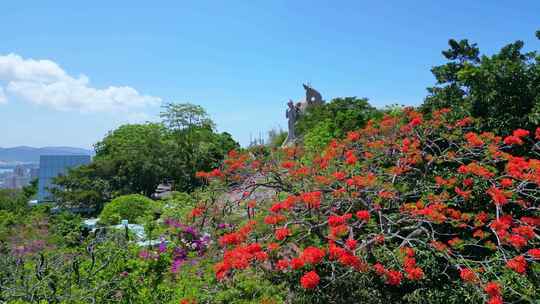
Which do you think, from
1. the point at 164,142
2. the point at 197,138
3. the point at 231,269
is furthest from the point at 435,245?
the point at 197,138

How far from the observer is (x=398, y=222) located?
387cm

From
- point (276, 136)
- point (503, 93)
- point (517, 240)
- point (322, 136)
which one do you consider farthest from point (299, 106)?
point (517, 240)

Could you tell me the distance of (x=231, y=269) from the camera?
3320 mm

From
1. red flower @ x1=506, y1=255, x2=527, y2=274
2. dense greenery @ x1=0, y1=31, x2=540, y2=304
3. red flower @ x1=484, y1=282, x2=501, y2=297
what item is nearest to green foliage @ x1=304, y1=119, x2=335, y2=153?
dense greenery @ x1=0, y1=31, x2=540, y2=304

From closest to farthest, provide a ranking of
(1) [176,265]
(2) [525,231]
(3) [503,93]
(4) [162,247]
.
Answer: (2) [525,231] < (1) [176,265] < (4) [162,247] < (3) [503,93]

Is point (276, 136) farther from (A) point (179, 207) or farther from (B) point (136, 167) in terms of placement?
(A) point (179, 207)

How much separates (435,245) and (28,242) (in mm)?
6007

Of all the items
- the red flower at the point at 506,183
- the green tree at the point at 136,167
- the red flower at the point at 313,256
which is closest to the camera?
the red flower at the point at 313,256

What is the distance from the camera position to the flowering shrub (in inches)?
130

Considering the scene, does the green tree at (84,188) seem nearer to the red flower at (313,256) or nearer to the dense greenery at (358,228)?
the dense greenery at (358,228)

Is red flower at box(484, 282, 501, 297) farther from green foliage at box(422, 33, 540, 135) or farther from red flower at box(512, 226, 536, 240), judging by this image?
green foliage at box(422, 33, 540, 135)

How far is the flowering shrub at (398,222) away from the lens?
3299 mm

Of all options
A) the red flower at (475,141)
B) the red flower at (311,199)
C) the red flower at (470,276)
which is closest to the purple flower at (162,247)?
the red flower at (311,199)

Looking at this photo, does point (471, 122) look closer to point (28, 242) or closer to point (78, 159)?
point (28, 242)
